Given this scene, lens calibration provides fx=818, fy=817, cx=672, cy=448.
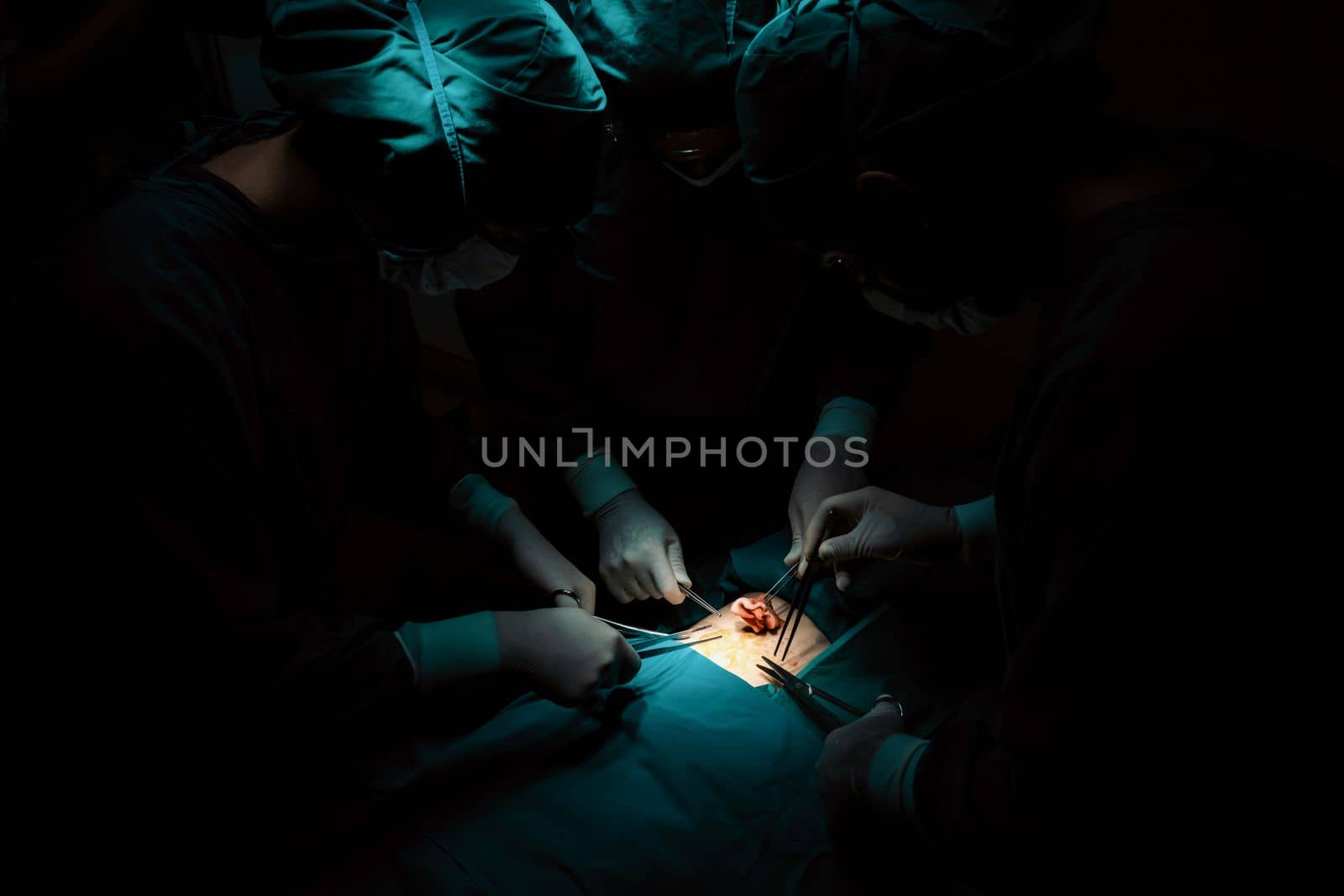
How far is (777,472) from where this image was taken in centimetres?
319

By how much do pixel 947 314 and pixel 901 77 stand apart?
0.63m

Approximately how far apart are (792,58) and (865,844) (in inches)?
64.2

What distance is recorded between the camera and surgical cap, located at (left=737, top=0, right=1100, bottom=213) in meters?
1.50

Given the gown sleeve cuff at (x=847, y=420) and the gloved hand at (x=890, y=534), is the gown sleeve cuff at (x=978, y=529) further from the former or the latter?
the gown sleeve cuff at (x=847, y=420)

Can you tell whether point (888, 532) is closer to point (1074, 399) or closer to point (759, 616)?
point (759, 616)

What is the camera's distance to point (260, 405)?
5.84ft

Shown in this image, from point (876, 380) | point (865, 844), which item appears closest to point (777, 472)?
point (876, 380)


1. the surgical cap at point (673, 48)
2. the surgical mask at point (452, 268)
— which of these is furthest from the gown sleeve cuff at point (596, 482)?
the surgical cap at point (673, 48)

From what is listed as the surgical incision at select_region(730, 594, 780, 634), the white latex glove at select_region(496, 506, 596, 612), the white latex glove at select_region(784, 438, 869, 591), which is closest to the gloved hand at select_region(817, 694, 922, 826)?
the surgical incision at select_region(730, 594, 780, 634)

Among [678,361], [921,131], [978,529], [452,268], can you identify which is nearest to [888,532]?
[978,529]

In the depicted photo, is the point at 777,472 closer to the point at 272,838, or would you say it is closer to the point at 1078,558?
the point at 1078,558

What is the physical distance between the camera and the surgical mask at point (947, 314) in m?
1.92

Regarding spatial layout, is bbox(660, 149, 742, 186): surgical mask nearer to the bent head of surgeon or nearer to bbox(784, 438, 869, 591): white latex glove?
the bent head of surgeon

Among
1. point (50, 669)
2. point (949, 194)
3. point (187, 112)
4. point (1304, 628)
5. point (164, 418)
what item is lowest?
point (50, 669)
